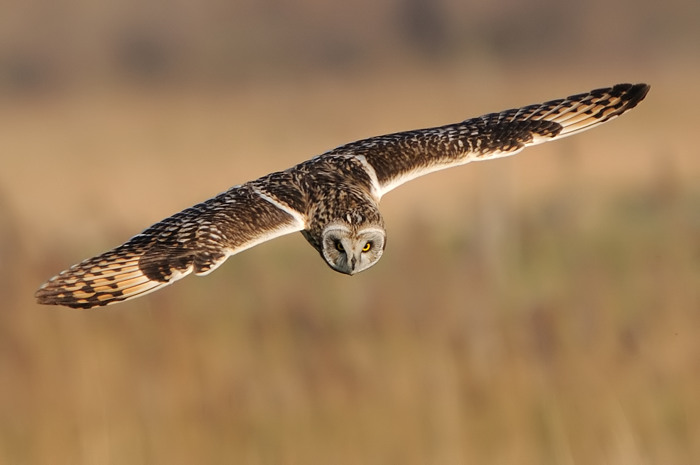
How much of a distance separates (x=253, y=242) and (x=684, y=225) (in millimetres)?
2792

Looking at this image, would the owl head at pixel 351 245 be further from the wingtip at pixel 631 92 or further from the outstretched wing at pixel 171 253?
the wingtip at pixel 631 92

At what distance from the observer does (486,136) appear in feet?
16.1

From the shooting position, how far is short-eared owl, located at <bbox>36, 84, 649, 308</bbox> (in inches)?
164

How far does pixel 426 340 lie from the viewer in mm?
5824

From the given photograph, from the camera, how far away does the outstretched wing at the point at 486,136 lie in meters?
4.72

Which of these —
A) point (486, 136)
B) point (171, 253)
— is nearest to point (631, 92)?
point (486, 136)

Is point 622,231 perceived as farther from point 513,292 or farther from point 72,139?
point 72,139

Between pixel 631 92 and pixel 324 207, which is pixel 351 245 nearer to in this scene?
pixel 324 207

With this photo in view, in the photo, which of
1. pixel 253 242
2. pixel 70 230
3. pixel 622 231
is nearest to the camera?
pixel 253 242

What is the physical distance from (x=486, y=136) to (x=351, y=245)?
831mm

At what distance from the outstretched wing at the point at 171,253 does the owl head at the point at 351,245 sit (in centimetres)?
12

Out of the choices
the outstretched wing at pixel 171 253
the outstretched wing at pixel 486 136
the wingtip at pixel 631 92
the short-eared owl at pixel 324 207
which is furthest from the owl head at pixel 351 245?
the wingtip at pixel 631 92

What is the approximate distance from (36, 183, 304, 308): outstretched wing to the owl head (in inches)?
4.9

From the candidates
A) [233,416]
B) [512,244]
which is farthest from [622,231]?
[233,416]
